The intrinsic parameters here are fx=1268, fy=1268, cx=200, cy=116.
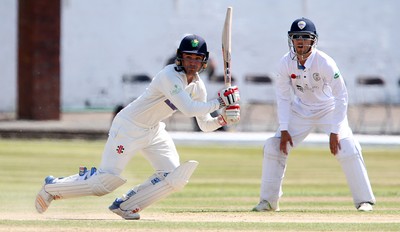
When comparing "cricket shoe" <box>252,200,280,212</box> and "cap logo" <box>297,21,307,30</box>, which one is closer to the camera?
"cap logo" <box>297,21,307,30</box>

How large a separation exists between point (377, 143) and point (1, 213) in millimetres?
11838

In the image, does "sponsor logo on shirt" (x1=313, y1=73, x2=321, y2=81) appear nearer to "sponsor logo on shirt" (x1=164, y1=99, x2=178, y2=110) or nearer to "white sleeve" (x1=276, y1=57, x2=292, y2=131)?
"white sleeve" (x1=276, y1=57, x2=292, y2=131)

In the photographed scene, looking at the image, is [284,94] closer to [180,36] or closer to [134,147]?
[134,147]

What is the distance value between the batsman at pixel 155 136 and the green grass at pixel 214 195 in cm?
23

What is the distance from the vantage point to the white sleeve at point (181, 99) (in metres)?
9.09

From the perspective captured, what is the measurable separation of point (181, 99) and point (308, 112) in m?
1.52

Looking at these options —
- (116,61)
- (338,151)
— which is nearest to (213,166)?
(338,151)

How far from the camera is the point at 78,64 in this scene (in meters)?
29.1

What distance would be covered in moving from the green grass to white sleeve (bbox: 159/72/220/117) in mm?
793

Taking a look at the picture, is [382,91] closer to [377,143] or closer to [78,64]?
[78,64]

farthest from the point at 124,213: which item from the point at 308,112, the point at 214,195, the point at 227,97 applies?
the point at 214,195

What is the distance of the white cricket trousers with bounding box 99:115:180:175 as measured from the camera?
927 centimetres

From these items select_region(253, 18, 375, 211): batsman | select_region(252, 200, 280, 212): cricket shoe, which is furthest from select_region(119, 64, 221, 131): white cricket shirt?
select_region(252, 200, 280, 212): cricket shoe

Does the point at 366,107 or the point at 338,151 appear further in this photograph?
the point at 366,107
